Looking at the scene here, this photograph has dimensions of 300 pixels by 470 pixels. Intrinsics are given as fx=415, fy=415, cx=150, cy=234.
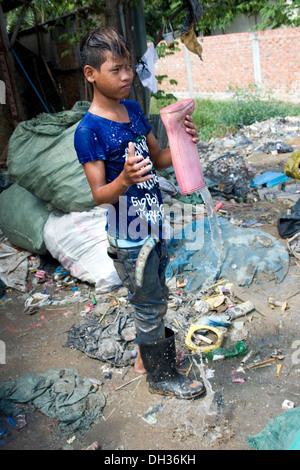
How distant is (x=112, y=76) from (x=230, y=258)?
6.93 feet

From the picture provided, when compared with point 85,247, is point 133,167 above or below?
above

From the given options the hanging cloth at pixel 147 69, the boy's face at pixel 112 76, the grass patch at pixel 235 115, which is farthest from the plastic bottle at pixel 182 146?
the grass patch at pixel 235 115

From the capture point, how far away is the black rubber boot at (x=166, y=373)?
2.14 metres

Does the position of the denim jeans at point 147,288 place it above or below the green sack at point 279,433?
above

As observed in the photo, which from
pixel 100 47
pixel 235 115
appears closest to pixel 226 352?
pixel 100 47

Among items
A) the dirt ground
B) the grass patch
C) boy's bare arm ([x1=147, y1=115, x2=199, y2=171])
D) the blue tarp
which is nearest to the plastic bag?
the dirt ground

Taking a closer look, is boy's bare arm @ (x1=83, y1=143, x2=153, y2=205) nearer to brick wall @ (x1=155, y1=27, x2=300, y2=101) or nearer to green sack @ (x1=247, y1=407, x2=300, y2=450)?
green sack @ (x1=247, y1=407, x2=300, y2=450)

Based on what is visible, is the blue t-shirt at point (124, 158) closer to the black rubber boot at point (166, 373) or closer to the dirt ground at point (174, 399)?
the black rubber boot at point (166, 373)

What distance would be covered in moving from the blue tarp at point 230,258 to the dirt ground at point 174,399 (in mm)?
169

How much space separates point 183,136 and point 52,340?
1.74 metres

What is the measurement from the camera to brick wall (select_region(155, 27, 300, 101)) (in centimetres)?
1063

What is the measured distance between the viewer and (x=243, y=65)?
38.2 feet

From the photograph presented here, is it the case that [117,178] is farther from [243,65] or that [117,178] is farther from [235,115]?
[243,65]
